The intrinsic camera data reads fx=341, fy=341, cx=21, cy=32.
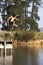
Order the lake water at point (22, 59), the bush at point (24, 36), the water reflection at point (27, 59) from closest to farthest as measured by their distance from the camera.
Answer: the lake water at point (22, 59), the water reflection at point (27, 59), the bush at point (24, 36)

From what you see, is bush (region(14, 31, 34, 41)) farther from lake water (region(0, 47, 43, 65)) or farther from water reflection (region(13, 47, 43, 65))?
lake water (region(0, 47, 43, 65))

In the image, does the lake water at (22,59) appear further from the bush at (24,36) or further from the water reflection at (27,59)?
the bush at (24,36)

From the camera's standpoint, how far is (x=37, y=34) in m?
47.1

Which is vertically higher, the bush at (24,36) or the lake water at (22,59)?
the bush at (24,36)

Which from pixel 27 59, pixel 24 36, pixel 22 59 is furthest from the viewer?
pixel 24 36

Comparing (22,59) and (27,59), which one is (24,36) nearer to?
(22,59)

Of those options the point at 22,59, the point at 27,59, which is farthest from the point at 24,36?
the point at 27,59

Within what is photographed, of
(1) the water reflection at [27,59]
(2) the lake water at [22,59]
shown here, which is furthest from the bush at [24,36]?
(2) the lake water at [22,59]

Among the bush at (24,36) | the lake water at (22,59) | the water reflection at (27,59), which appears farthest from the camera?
the bush at (24,36)

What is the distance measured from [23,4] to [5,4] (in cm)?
278

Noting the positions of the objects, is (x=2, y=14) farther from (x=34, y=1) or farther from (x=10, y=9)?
(x=34, y=1)

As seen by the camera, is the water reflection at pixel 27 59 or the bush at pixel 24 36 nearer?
the water reflection at pixel 27 59

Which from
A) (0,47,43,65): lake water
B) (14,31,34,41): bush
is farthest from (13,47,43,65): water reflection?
(14,31,34,41): bush

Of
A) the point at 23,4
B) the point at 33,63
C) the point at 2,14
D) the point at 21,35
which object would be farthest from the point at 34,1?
the point at 33,63
